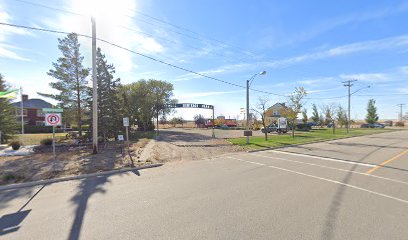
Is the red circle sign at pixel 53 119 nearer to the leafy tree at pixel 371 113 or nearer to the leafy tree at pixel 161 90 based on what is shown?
the leafy tree at pixel 161 90

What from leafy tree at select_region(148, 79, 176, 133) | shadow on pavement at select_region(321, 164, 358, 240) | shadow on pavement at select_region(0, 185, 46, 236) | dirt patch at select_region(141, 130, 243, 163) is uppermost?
leafy tree at select_region(148, 79, 176, 133)

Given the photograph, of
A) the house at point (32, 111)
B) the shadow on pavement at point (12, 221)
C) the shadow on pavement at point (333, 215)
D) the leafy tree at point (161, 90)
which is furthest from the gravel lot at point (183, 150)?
the house at point (32, 111)

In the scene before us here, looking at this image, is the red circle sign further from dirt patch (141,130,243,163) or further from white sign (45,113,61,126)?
dirt patch (141,130,243,163)

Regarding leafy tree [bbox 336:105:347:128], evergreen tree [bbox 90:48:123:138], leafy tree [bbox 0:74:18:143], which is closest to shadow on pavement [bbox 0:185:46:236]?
evergreen tree [bbox 90:48:123:138]

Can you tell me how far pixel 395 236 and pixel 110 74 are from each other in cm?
2175

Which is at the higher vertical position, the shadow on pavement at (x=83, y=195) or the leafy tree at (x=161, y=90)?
the leafy tree at (x=161, y=90)

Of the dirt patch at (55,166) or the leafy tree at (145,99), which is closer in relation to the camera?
the dirt patch at (55,166)

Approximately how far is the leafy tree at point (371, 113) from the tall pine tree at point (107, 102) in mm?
84741

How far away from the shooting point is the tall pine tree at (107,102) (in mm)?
19656

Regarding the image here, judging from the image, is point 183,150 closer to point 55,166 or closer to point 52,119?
point 55,166

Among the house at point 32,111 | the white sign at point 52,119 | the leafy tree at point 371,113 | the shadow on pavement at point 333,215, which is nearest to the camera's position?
the shadow on pavement at point 333,215

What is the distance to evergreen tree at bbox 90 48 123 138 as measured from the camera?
19.7 meters

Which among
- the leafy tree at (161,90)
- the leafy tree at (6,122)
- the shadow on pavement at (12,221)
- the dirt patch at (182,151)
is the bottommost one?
the dirt patch at (182,151)

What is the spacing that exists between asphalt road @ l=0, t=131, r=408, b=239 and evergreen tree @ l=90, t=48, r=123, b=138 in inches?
488
